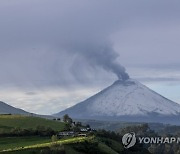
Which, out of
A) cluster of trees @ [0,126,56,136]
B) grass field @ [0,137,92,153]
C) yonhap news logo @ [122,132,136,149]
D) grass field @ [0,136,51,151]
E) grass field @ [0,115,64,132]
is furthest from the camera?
grass field @ [0,115,64,132]

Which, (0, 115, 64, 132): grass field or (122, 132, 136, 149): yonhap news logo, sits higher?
(0, 115, 64, 132): grass field

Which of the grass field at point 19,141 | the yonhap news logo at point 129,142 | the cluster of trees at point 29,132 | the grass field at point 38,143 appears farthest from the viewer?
the cluster of trees at point 29,132

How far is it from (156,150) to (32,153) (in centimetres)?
10616

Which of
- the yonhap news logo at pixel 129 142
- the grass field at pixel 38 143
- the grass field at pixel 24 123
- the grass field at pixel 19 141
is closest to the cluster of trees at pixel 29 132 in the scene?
the grass field at pixel 19 141

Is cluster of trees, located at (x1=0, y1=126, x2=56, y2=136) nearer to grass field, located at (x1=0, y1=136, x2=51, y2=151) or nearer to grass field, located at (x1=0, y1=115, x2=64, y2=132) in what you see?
grass field, located at (x1=0, y1=136, x2=51, y2=151)

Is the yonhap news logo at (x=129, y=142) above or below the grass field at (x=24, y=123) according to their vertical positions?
below

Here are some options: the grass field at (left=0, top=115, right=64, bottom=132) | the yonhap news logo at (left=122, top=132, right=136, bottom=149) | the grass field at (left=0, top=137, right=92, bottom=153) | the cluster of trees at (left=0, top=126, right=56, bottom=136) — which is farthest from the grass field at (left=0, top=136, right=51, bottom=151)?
the yonhap news logo at (left=122, top=132, right=136, bottom=149)

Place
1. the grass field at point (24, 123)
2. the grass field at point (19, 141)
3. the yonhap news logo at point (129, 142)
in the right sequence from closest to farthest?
the grass field at point (19, 141), the yonhap news logo at point (129, 142), the grass field at point (24, 123)

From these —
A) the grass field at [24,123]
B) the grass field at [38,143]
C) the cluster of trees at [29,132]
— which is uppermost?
the grass field at [24,123]

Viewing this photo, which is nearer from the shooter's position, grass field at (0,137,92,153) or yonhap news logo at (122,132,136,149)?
grass field at (0,137,92,153)

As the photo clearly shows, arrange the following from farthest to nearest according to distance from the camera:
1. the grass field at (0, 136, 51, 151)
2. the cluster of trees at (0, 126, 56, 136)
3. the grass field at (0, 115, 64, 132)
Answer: the grass field at (0, 115, 64, 132) → the cluster of trees at (0, 126, 56, 136) → the grass field at (0, 136, 51, 151)

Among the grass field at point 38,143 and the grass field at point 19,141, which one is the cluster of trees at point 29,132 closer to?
the grass field at point 19,141

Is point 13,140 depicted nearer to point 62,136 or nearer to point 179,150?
point 62,136

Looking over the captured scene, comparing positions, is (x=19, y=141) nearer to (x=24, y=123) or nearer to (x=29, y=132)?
(x=29, y=132)
